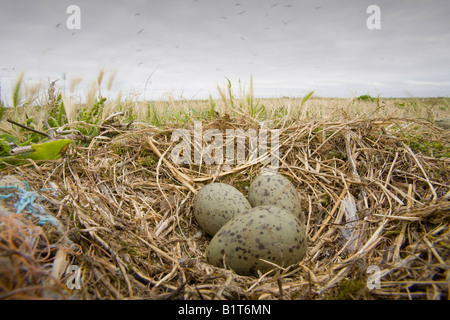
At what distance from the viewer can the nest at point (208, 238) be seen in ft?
3.80

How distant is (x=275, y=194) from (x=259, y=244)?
559mm

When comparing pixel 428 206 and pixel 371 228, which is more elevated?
pixel 428 206

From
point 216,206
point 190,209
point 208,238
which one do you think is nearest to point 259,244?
point 216,206

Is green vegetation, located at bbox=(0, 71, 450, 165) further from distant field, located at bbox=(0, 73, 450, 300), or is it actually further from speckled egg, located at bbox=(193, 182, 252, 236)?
speckled egg, located at bbox=(193, 182, 252, 236)

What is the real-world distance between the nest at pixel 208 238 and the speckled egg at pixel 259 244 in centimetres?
10

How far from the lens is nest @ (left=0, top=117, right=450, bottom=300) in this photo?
Answer: 1.16 m

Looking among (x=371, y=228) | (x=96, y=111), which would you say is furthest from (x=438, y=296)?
(x=96, y=111)

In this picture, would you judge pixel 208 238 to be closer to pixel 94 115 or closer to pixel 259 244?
pixel 259 244

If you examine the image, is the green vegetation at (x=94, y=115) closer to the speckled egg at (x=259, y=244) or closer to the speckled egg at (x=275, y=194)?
the speckled egg at (x=275, y=194)

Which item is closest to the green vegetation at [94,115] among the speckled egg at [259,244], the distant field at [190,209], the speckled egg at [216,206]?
the distant field at [190,209]

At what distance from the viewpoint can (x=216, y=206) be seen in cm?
187
